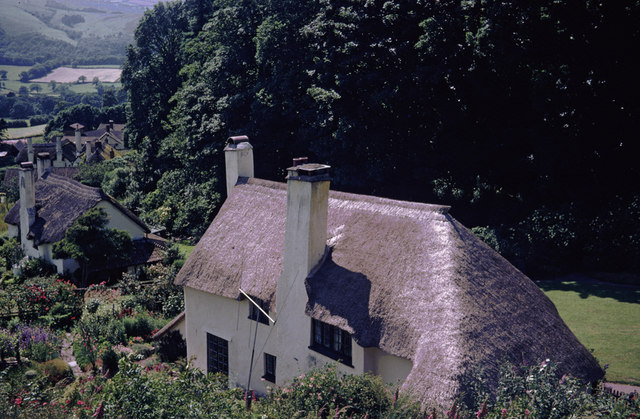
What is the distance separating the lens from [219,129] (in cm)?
3688

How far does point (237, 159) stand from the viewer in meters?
22.9

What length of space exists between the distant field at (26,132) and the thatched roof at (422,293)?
118367 millimetres

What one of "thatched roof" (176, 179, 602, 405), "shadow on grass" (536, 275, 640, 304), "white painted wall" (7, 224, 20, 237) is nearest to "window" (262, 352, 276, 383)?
"thatched roof" (176, 179, 602, 405)

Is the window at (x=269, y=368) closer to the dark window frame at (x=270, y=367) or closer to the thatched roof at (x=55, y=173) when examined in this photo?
the dark window frame at (x=270, y=367)

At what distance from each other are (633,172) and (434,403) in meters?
21.4

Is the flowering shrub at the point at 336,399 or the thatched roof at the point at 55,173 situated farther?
the thatched roof at the point at 55,173

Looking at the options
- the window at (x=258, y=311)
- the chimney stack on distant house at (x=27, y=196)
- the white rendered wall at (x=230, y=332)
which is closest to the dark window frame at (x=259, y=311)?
the window at (x=258, y=311)

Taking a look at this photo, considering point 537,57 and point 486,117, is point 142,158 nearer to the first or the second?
point 486,117

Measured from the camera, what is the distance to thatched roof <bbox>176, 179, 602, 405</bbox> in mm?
14195

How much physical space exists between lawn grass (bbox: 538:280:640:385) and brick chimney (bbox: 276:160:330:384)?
887cm

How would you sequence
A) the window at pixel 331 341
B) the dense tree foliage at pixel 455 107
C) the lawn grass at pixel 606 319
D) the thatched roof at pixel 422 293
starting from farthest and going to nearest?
the dense tree foliage at pixel 455 107 → the lawn grass at pixel 606 319 → the window at pixel 331 341 → the thatched roof at pixel 422 293

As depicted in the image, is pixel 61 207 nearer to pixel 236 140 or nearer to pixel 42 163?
pixel 42 163

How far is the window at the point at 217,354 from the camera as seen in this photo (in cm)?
2095

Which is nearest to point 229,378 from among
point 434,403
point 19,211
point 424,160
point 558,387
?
point 434,403
